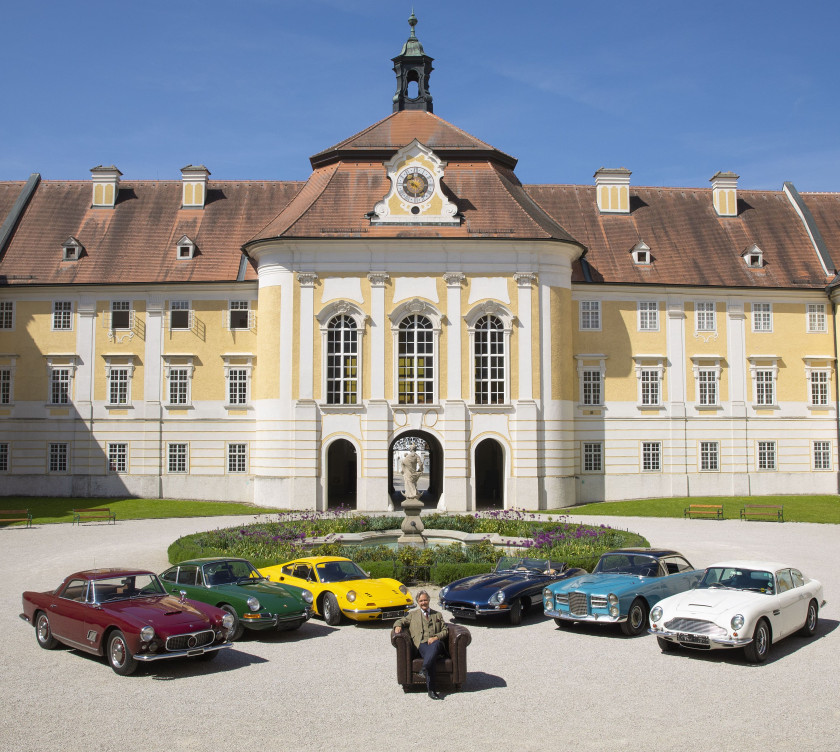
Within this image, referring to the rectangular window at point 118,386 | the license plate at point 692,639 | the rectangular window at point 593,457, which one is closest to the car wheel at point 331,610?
the license plate at point 692,639

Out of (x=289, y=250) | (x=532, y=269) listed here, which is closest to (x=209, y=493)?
(x=289, y=250)

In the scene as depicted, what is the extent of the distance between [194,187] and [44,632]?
38.4 metres

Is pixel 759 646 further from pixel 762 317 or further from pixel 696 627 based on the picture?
pixel 762 317

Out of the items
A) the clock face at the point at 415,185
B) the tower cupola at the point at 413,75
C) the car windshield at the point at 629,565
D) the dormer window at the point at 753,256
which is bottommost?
the car windshield at the point at 629,565

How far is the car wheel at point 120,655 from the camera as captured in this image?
13.9 metres

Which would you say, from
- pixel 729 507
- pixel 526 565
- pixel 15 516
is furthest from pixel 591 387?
pixel 15 516

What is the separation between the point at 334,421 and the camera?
41562 millimetres

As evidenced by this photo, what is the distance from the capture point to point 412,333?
42469 mm

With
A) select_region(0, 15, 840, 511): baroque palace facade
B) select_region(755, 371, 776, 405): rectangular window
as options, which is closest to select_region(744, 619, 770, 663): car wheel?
select_region(0, 15, 840, 511): baroque palace facade

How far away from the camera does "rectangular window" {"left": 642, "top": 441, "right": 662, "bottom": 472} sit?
153ft

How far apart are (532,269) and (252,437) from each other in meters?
17.1

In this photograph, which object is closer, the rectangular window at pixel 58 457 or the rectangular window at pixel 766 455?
the rectangular window at pixel 58 457

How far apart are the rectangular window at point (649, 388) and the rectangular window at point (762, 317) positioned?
21.1 feet

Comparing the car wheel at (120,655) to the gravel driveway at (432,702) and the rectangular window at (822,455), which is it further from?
the rectangular window at (822,455)
